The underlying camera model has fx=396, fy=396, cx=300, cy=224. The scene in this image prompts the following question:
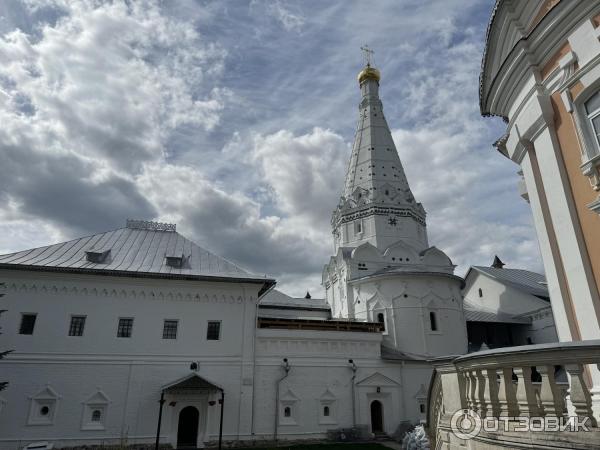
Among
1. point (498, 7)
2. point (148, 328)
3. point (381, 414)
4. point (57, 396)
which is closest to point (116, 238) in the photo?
point (148, 328)

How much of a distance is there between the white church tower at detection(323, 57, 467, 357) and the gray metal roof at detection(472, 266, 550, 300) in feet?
25.7

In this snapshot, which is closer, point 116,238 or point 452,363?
point 452,363

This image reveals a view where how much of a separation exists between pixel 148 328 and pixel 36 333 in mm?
4711

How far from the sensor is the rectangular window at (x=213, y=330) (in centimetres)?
1967

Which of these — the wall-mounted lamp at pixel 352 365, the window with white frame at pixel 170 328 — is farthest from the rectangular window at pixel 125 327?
the wall-mounted lamp at pixel 352 365

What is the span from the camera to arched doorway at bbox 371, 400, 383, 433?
20891 millimetres

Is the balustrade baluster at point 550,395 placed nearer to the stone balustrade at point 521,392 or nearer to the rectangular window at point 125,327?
the stone balustrade at point 521,392

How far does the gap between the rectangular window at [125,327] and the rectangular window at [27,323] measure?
3.64m

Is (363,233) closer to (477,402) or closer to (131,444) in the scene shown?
(131,444)

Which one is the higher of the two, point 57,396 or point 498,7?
point 498,7

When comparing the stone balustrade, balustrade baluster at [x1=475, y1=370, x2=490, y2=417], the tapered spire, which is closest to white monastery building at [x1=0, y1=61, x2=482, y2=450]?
the tapered spire

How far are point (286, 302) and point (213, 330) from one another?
1033 cm

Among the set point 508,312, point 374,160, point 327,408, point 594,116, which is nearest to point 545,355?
point 594,116

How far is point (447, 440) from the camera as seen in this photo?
555 centimetres
